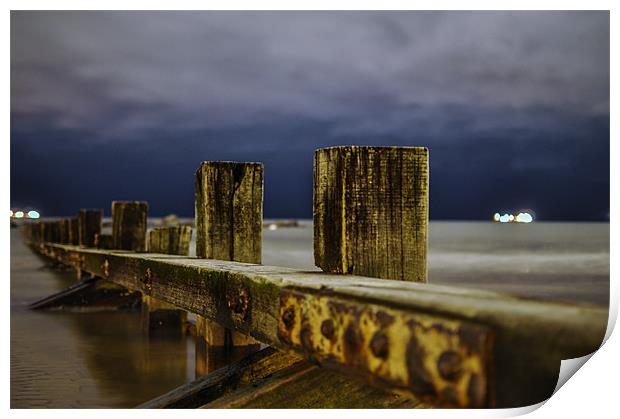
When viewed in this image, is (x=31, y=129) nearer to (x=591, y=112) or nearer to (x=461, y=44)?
(x=461, y=44)

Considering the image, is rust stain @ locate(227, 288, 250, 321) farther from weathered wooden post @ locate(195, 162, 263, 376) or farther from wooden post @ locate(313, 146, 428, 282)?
weathered wooden post @ locate(195, 162, 263, 376)

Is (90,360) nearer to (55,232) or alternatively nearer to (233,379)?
(233,379)

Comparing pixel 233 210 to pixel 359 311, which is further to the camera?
pixel 233 210

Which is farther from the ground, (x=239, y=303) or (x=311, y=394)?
(x=239, y=303)

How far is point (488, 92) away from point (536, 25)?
497 centimetres

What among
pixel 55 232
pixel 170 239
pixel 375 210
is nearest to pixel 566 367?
pixel 375 210

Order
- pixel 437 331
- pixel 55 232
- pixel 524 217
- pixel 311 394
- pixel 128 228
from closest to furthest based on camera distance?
pixel 437 331
pixel 311 394
pixel 128 228
pixel 55 232
pixel 524 217

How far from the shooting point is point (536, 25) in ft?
44.5

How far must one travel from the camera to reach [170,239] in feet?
17.9

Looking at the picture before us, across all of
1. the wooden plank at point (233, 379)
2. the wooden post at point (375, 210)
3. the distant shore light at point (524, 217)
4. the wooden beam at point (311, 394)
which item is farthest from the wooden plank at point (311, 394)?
the distant shore light at point (524, 217)

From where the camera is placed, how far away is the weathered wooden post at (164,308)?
546 centimetres

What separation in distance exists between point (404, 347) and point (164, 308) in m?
5.10

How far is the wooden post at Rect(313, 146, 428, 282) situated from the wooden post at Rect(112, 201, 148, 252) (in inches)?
190
